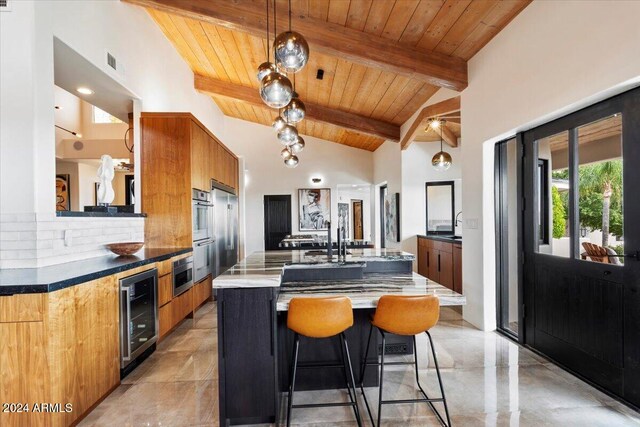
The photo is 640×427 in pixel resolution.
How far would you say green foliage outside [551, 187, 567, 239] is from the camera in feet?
9.36

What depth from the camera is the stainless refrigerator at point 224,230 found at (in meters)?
5.12

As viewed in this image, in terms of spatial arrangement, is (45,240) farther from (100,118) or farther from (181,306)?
(100,118)

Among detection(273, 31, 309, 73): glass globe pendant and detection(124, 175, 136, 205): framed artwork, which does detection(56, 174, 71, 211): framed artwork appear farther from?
detection(273, 31, 309, 73): glass globe pendant

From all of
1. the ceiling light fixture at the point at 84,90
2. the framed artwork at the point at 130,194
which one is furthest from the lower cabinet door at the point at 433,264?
the ceiling light fixture at the point at 84,90

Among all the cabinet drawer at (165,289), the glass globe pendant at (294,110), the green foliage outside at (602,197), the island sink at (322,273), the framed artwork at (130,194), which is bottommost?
the cabinet drawer at (165,289)

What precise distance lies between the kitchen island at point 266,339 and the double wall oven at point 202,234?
6.46 feet

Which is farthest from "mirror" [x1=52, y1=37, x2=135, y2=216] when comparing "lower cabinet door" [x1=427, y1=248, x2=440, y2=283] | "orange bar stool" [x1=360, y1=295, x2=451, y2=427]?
"lower cabinet door" [x1=427, y1=248, x2=440, y2=283]

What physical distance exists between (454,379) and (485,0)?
3168mm

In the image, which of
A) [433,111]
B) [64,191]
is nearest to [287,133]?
[433,111]

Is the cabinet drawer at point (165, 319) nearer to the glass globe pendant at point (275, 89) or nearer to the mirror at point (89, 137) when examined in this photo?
the mirror at point (89, 137)

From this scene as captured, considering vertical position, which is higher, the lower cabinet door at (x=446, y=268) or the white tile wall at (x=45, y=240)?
the white tile wall at (x=45, y=240)

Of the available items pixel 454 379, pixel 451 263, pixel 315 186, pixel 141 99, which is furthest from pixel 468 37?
pixel 315 186

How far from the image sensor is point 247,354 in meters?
1.96

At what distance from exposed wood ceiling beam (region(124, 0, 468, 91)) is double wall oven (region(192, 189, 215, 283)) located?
201 cm
